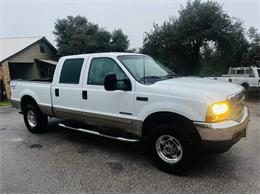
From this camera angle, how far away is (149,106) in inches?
135

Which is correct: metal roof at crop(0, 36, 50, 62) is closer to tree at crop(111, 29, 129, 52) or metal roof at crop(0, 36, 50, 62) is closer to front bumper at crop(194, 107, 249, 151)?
tree at crop(111, 29, 129, 52)

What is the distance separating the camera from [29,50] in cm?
1836

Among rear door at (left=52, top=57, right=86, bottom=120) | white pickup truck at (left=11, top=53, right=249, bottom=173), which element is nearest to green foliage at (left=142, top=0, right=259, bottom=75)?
white pickup truck at (left=11, top=53, right=249, bottom=173)

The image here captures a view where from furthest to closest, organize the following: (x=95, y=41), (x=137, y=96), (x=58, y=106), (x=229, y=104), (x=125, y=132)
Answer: (x=95, y=41) < (x=58, y=106) < (x=125, y=132) < (x=137, y=96) < (x=229, y=104)

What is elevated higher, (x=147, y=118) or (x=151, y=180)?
(x=147, y=118)

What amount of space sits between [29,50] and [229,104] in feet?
61.6

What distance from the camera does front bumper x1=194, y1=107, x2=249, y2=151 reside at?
2.91m

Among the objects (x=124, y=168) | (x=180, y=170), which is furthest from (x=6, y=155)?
(x=180, y=170)

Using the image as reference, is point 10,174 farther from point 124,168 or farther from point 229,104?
point 229,104

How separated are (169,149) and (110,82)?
1.44m

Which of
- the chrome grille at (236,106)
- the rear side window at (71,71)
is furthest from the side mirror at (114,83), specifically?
the chrome grille at (236,106)

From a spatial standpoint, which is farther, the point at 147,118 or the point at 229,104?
the point at 147,118

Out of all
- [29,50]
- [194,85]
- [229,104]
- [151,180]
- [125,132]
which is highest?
[29,50]

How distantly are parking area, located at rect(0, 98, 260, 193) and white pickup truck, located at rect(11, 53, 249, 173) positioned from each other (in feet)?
1.22
